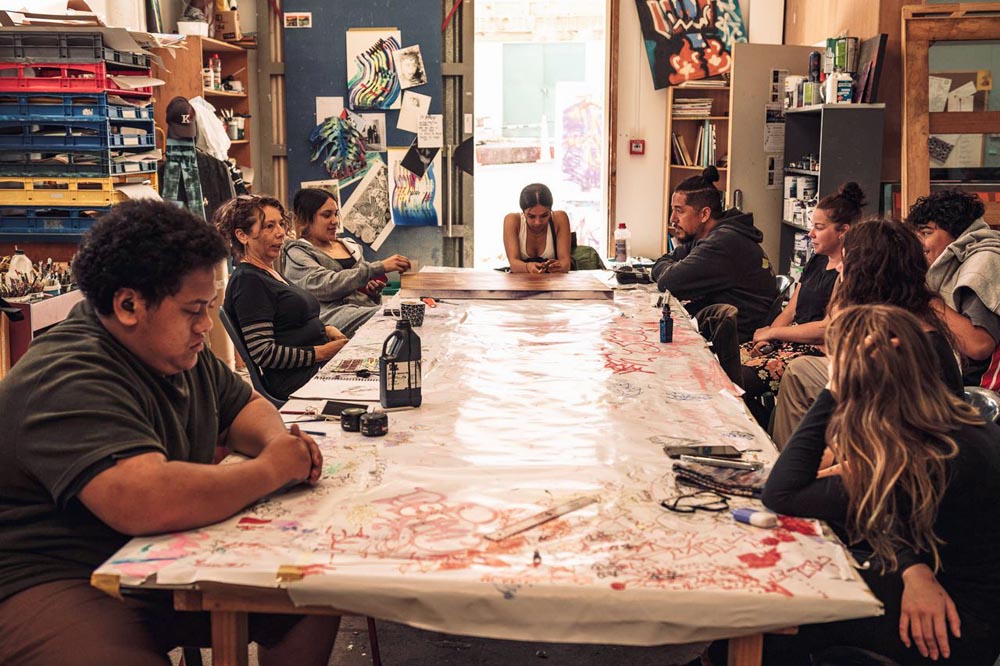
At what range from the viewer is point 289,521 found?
5.97ft

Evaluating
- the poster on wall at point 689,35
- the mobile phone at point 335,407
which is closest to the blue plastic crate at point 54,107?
the mobile phone at point 335,407

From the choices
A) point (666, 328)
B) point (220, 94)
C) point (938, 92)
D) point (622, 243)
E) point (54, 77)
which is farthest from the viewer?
point (622, 243)

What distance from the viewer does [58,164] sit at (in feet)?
15.1

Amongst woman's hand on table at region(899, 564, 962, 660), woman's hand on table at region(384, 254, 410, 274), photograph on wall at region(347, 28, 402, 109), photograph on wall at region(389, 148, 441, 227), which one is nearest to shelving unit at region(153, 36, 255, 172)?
photograph on wall at region(347, 28, 402, 109)

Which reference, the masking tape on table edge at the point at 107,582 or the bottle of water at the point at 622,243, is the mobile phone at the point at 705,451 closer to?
the masking tape on table edge at the point at 107,582

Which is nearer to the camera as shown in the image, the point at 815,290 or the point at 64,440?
the point at 64,440

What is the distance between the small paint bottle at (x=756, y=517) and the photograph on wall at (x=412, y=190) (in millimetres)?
6324

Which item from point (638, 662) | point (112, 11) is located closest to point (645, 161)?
point (112, 11)

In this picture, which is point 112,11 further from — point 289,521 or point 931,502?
point 931,502

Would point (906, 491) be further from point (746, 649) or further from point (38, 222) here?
point (38, 222)

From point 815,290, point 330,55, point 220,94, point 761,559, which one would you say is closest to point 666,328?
point 815,290

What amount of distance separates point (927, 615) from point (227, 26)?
640 cm

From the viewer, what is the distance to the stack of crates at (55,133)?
4488mm

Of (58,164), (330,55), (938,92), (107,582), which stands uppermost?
(330,55)
